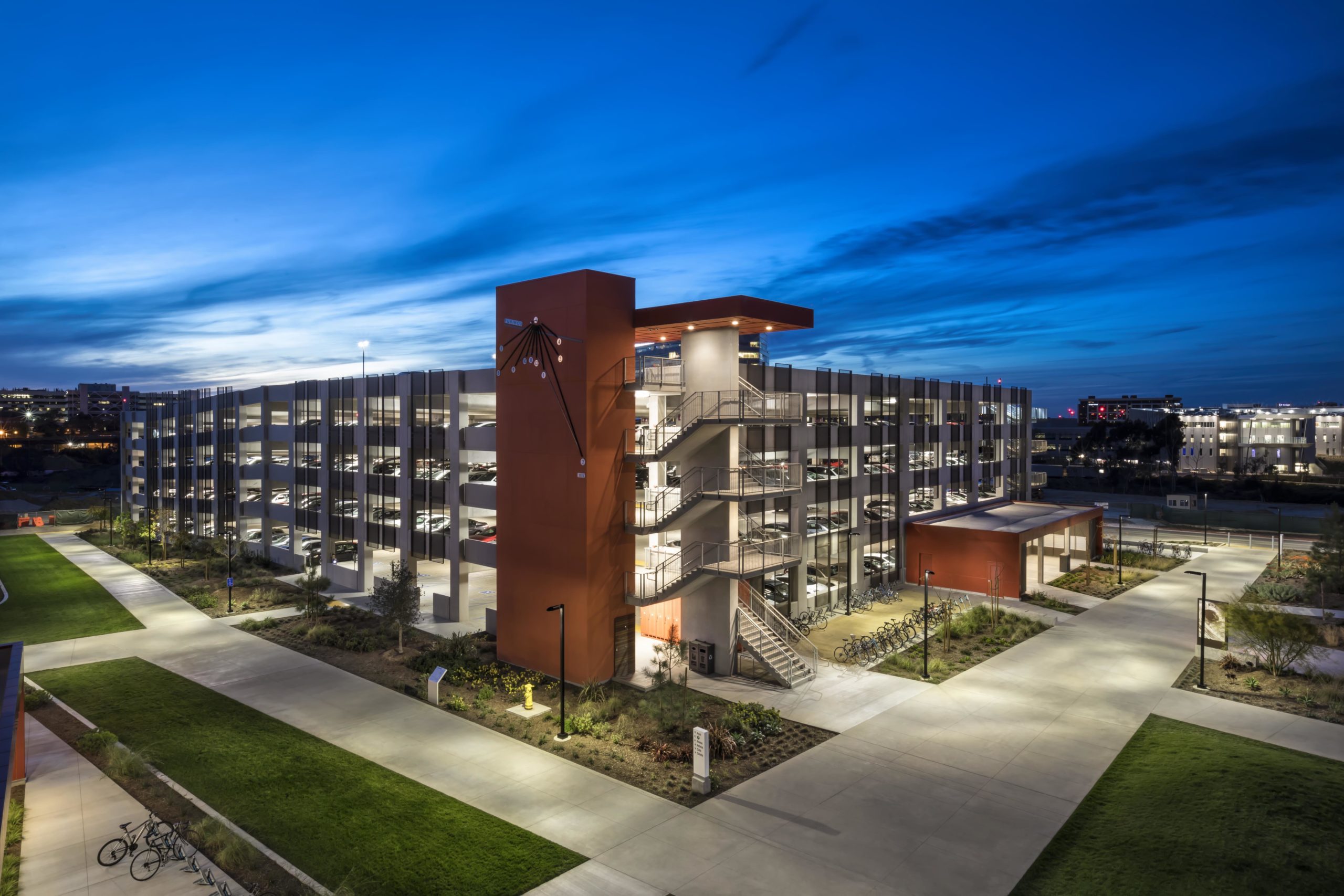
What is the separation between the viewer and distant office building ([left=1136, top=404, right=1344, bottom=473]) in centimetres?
14150

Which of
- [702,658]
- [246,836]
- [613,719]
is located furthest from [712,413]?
[246,836]

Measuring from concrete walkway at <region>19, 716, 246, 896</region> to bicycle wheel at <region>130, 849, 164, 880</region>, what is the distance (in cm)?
10

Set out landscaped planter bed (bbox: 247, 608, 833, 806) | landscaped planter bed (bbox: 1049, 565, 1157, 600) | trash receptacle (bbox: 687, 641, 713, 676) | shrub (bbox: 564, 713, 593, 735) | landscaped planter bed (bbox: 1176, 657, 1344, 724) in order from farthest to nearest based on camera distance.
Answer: landscaped planter bed (bbox: 1049, 565, 1157, 600) < trash receptacle (bbox: 687, 641, 713, 676) < landscaped planter bed (bbox: 1176, 657, 1344, 724) < shrub (bbox: 564, 713, 593, 735) < landscaped planter bed (bbox: 247, 608, 833, 806)

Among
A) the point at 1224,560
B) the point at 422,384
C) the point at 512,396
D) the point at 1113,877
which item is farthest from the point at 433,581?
the point at 1224,560

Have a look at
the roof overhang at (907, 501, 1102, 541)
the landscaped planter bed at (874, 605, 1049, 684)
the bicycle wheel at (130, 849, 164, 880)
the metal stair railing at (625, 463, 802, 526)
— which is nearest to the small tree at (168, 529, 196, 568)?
the metal stair railing at (625, 463, 802, 526)

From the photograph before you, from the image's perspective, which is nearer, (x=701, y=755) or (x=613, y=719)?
(x=701, y=755)

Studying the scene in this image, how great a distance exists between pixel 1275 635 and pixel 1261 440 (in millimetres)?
157231

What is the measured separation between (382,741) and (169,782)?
469cm

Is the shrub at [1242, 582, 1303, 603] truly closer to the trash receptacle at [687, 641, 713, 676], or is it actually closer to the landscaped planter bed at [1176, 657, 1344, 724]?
the landscaped planter bed at [1176, 657, 1344, 724]

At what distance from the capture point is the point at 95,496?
86.3 m

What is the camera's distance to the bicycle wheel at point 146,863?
13.3 metres

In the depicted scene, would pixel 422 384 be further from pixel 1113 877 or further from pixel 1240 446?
pixel 1240 446

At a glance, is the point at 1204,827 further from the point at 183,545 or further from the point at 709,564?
the point at 183,545

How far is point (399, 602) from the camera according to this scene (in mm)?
27375
